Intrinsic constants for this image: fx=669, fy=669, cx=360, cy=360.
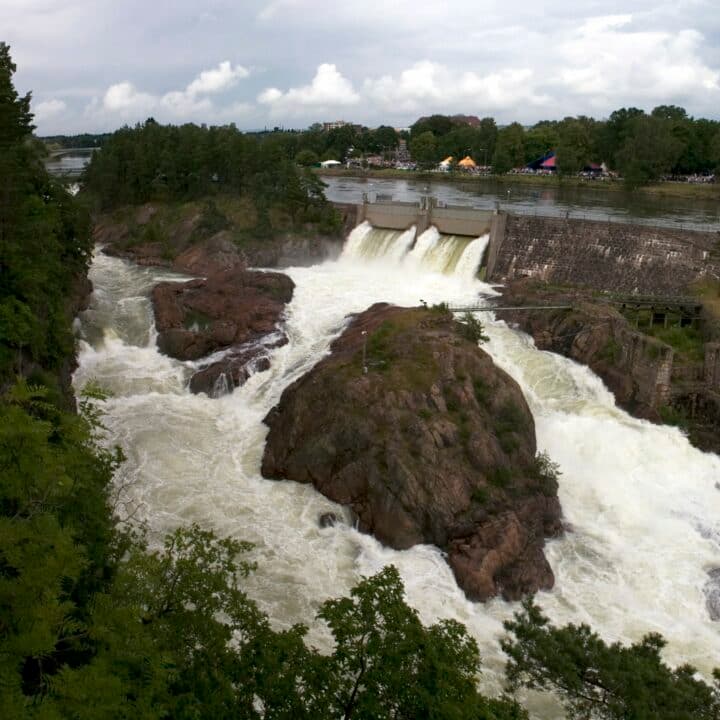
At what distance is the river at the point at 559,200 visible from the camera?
65.0m

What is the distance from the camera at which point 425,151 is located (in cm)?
11900

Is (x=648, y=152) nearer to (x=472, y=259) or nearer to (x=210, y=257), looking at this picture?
(x=472, y=259)

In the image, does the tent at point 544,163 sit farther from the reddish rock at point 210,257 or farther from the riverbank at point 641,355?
the riverbank at point 641,355

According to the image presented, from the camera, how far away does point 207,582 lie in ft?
40.2

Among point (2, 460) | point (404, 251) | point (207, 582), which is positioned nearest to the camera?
point (2, 460)

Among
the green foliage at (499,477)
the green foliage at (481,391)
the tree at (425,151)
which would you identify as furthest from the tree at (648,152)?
the green foliage at (499,477)

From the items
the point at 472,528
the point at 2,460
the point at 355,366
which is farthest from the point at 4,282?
the point at 472,528

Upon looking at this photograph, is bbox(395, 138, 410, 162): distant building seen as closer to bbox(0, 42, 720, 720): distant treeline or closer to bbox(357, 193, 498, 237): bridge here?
bbox(357, 193, 498, 237): bridge

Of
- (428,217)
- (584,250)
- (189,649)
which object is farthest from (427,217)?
(189,649)

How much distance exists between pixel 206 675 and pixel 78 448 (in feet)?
20.0

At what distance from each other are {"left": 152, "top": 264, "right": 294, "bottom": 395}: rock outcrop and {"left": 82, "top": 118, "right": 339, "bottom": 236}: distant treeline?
586 inches

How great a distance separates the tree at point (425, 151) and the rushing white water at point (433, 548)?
280ft

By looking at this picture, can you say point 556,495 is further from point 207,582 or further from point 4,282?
point 4,282

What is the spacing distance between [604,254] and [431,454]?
89.6 feet
